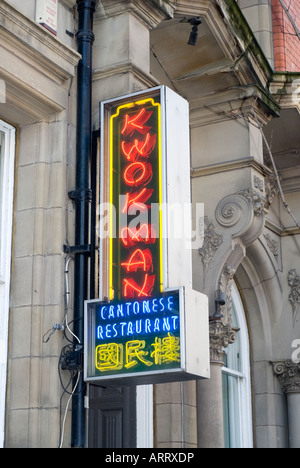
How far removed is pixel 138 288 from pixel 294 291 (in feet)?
19.0

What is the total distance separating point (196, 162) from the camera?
11328 mm

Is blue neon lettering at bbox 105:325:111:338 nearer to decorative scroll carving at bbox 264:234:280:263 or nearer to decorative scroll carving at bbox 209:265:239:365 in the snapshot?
decorative scroll carving at bbox 209:265:239:365

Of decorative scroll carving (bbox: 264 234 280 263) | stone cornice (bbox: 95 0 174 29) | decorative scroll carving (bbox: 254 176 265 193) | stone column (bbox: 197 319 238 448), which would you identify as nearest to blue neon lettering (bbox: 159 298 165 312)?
stone cornice (bbox: 95 0 174 29)

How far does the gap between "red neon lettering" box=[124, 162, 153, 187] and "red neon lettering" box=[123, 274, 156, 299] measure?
0.86m

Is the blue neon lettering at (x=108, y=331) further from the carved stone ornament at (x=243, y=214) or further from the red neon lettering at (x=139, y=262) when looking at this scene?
the carved stone ornament at (x=243, y=214)

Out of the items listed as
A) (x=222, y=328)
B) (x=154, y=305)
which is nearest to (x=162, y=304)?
(x=154, y=305)

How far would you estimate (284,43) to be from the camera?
12953 mm

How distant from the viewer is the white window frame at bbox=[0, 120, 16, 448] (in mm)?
7598

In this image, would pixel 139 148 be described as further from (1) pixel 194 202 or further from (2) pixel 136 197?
(1) pixel 194 202

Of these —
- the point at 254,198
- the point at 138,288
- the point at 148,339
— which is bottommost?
the point at 148,339

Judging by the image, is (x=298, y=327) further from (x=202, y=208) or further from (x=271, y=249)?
(x=202, y=208)

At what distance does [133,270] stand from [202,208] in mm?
3693

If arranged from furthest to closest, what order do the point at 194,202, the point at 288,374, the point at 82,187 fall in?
the point at 288,374 < the point at 194,202 < the point at 82,187
